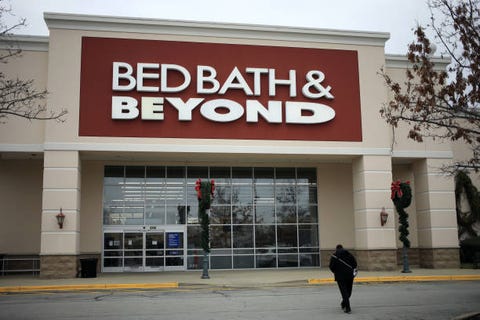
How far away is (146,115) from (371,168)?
35.5ft

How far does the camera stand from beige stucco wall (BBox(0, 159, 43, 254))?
85.7 feet

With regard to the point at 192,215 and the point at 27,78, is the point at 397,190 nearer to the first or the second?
the point at 192,215

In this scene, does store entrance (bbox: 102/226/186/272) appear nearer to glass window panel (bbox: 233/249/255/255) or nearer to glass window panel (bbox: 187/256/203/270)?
glass window panel (bbox: 187/256/203/270)

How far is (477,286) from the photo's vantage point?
1891cm

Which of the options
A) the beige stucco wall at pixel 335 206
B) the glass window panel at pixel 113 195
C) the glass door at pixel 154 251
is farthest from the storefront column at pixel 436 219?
the glass window panel at pixel 113 195

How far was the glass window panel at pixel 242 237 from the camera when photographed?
92.5ft

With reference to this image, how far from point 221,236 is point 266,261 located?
Answer: 8.80ft

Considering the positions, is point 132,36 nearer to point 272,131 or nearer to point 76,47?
point 76,47

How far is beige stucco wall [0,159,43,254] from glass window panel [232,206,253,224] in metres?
9.64

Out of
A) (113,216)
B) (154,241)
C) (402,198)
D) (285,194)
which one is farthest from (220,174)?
(402,198)

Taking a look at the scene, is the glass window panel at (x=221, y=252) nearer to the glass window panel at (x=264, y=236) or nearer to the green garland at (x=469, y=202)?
the glass window panel at (x=264, y=236)

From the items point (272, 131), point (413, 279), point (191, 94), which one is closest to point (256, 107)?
point (272, 131)

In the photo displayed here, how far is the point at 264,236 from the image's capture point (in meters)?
28.5

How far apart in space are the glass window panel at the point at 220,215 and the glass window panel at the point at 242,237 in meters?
0.62
